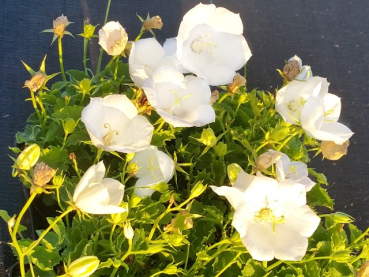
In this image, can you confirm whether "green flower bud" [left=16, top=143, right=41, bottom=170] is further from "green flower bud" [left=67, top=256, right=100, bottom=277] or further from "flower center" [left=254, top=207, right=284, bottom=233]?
"flower center" [left=254, top=207, right=284, bottom=233]

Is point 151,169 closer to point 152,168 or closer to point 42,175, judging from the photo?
point 152,168

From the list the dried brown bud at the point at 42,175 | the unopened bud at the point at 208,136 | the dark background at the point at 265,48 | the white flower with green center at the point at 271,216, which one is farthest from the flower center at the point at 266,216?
the dark background at the point at 265,48

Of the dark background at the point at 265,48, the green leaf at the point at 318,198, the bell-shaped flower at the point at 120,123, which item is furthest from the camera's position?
the dark background at the point at 265,48

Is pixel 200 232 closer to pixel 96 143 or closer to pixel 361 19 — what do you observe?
pixel 96 143

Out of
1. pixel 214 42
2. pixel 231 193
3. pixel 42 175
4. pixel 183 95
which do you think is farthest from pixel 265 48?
pixel 42 175

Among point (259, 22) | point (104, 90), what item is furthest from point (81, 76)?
point (259, 22)

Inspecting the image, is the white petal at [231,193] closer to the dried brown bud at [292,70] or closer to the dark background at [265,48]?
the dried brown bud at [292,70]

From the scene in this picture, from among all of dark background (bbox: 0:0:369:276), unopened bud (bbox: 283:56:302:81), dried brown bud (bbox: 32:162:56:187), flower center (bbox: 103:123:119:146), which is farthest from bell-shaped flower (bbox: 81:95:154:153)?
dark background (bbox: 0:0:369:276)
